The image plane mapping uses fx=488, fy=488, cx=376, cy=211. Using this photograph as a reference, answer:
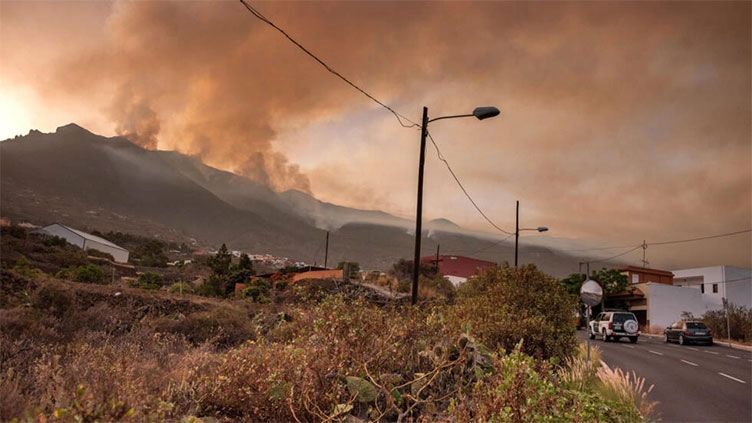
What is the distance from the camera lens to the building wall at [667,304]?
58.0 meters

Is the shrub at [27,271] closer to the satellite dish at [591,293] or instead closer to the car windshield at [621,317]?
the satellite dish at [591,293]

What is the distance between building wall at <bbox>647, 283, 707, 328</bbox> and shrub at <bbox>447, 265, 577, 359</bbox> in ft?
170

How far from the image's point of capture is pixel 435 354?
7.45 m

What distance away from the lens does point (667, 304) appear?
58.8 metres

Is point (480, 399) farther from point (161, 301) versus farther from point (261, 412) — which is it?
point (161, 301)

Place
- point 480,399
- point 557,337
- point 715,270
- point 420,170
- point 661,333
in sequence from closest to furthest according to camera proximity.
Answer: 1. point 480,399
2. point 557,337
3. point 420,170
4. point 661,333
5. point 715,270

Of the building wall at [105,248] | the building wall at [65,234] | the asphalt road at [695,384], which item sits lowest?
the asphalt road at [695,384]

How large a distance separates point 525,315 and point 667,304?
2235 inches

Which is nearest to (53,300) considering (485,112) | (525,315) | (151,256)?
(525,315)

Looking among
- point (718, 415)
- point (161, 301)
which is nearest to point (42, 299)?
point (161, 301)

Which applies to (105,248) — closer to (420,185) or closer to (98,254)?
(98,254)

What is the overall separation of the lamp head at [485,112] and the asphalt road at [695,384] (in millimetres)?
8424

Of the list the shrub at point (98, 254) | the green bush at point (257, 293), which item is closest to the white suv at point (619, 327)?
the green bush at point (257, 293)

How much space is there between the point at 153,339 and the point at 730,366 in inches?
859
